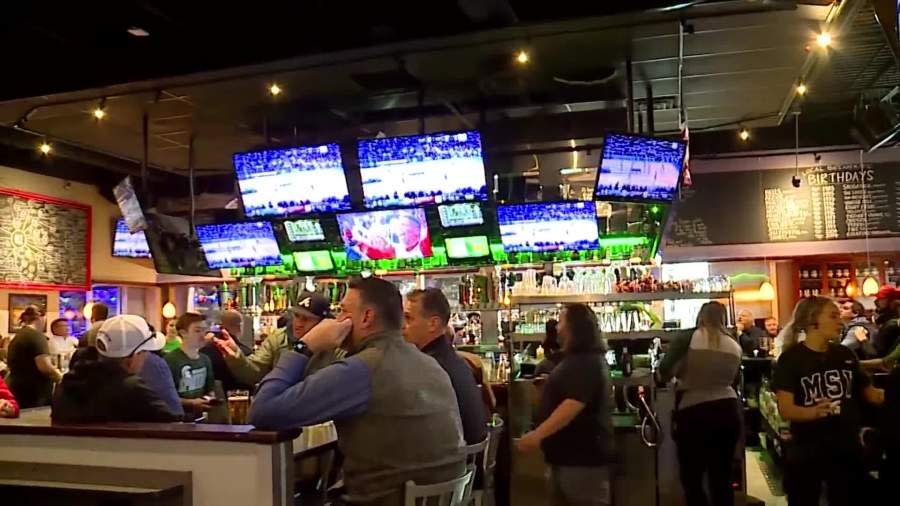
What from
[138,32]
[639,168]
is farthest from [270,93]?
[639,168]

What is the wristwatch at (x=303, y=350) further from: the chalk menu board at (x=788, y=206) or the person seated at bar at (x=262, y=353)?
the chalk menu board at (x=788, y=206)

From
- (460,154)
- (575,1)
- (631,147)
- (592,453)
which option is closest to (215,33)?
(460,154)

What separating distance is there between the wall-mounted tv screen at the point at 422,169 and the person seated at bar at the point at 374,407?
347cm

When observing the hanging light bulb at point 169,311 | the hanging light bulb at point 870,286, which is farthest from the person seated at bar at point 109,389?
the hanging light bulb at point 169,311

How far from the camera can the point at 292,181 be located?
655 centimetres

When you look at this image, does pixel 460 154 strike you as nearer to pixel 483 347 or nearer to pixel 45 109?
pixel 483 347

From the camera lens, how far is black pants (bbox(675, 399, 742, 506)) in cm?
543

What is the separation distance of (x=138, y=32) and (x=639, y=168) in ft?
12.8

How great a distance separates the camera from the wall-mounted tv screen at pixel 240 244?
26.0 ft

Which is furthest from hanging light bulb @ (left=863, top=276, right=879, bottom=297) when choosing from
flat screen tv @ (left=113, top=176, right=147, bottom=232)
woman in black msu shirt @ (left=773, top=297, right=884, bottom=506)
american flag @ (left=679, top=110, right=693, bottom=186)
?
flat screen tv @ (left=113, top=176, right=147, bottom=232)

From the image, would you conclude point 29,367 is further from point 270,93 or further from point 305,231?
point 270,93

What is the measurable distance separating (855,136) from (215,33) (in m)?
6.63

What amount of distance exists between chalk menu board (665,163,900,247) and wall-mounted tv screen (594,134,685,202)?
364cm

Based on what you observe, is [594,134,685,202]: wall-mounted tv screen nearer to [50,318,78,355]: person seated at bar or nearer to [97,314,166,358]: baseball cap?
[97,314,166,358]: baseball cap
